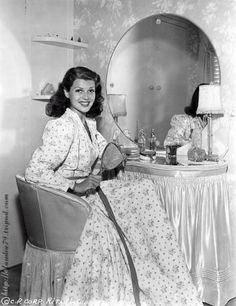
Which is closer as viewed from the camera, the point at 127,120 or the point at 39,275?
the point at 39,275

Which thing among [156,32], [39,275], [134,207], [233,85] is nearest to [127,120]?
[156,32]

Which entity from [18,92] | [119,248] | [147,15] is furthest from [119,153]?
[147,15]

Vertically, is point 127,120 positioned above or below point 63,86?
below

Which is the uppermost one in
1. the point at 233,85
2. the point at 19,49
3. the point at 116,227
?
the point at 19,49

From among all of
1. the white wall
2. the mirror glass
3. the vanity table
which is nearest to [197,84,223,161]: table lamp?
the mirror glass

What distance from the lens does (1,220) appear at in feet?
8.18

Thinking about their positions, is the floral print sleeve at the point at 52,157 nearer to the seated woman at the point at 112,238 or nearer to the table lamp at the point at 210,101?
the seated woman at the point at 112,238

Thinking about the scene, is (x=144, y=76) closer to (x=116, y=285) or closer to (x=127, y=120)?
(x=127, y=120)

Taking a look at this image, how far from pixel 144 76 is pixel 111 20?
510 millimetres

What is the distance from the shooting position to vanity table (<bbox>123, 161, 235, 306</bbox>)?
2.07m

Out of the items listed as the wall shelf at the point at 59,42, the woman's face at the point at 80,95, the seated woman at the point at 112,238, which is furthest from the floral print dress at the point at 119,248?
the wall shelf at the point at 59,42

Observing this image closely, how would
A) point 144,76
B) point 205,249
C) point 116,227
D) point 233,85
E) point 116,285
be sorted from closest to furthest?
point 116,285 < point 116,227 < point 205,249 < point 233,85 < point 144,76

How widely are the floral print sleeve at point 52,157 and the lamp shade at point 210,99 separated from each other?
794 millimetres

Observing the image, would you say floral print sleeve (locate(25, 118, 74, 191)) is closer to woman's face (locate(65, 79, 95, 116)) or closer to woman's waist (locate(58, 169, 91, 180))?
woman's waist (locate(58, 169, 91, 180))
